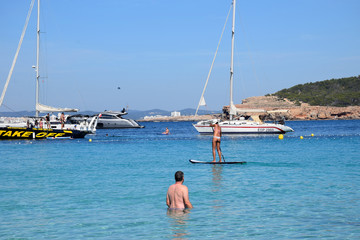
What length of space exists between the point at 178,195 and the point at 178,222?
67 cm

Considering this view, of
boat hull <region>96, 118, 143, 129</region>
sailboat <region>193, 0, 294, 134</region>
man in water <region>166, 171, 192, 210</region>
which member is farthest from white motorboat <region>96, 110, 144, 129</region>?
man in water <region>166, 171, 192, 210</region>

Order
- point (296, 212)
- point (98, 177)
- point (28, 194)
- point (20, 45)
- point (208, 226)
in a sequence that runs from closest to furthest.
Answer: point (208, 226), point (296, 212), point (28, 194), point (98, 177), point (20, 45)

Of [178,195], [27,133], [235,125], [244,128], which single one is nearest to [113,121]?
[244,128]

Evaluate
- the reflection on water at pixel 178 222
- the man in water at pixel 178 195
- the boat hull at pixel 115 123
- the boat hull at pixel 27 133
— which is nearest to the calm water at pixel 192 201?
the reflection on water at pixel 178 222

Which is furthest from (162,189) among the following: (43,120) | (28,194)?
(43,120)

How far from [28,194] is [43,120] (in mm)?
40456

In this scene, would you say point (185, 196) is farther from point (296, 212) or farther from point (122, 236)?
point (296, 212)

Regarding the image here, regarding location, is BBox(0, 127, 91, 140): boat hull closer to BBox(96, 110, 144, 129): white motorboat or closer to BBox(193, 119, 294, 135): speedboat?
BBox(193, 119, 294, 135): speedboat

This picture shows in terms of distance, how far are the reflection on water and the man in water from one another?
0.13 metres

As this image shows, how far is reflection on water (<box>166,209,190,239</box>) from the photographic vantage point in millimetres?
10494

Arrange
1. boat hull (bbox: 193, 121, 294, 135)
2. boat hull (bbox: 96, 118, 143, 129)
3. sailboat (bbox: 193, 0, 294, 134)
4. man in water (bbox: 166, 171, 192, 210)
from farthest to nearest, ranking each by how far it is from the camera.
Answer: boat hull (bbox: 96, 118, 143, 129) < boat hull (bbox: 193, 121, 294, 135) < sailboat (bbox: 193, 0, 294, 134) < man in water (bbox: 166, 171, 192, 210)

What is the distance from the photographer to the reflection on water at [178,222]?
10.5m

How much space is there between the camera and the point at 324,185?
57.1 feet

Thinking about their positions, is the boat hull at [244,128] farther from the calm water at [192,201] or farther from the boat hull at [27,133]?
the calm water at [192,201]
